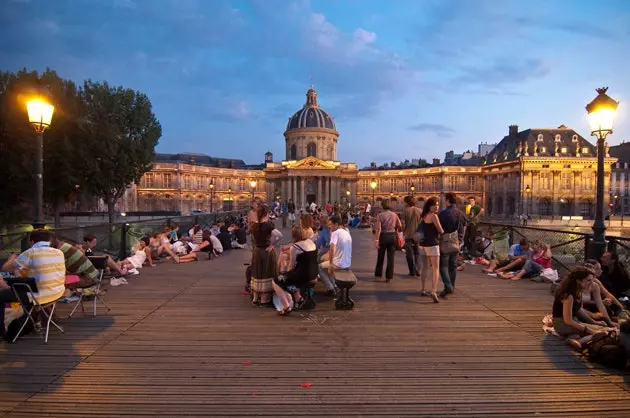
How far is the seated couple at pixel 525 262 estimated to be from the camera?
1118 cm

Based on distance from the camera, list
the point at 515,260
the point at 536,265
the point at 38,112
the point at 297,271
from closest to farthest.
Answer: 1. the point at 297,271
2. the point at 38,112
3. the point at 536,265
4. the point at 515,260

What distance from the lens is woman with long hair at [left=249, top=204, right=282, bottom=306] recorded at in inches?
313

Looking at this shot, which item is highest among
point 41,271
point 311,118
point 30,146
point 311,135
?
point 311,118

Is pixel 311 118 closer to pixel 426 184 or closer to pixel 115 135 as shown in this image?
pixel 426 184

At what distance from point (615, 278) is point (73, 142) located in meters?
33.3

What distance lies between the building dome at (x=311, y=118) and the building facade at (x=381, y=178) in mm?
237

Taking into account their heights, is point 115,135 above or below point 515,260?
above

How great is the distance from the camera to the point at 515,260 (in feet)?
38.6

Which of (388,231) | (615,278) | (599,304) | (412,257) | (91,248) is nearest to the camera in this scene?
(599,304)

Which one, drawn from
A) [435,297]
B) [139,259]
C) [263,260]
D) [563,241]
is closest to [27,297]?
[263,260]

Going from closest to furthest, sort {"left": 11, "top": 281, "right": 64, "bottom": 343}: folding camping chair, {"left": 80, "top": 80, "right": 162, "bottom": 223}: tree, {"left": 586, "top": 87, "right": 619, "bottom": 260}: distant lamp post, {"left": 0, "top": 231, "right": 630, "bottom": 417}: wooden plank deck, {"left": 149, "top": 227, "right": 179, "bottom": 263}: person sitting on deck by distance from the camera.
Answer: {"left": 0, "top": 231, "right": 630, "bottom": 417}: wooden plank deck → {"left": 11, "top": 281, "right": 64, "bottom": 343}: folding camping chair → {"left": 586, "top": 87, "right": 619, "bottom": 260}: distant lamp post → {"left": 149, "top": 227, "right": 179, "bottom": 263}: person sitting on deck → {"left": 80, "top": 80, "right": 162, "bottom": 223}: tree

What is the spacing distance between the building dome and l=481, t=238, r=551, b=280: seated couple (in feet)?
296

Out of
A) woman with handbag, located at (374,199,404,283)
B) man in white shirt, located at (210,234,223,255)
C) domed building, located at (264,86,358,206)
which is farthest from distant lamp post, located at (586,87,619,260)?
domed building, located at (264,86,358,206)

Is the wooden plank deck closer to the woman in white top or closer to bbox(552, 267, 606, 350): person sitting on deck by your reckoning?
bbox(552, 267, 606, 350): person sitting on deck
